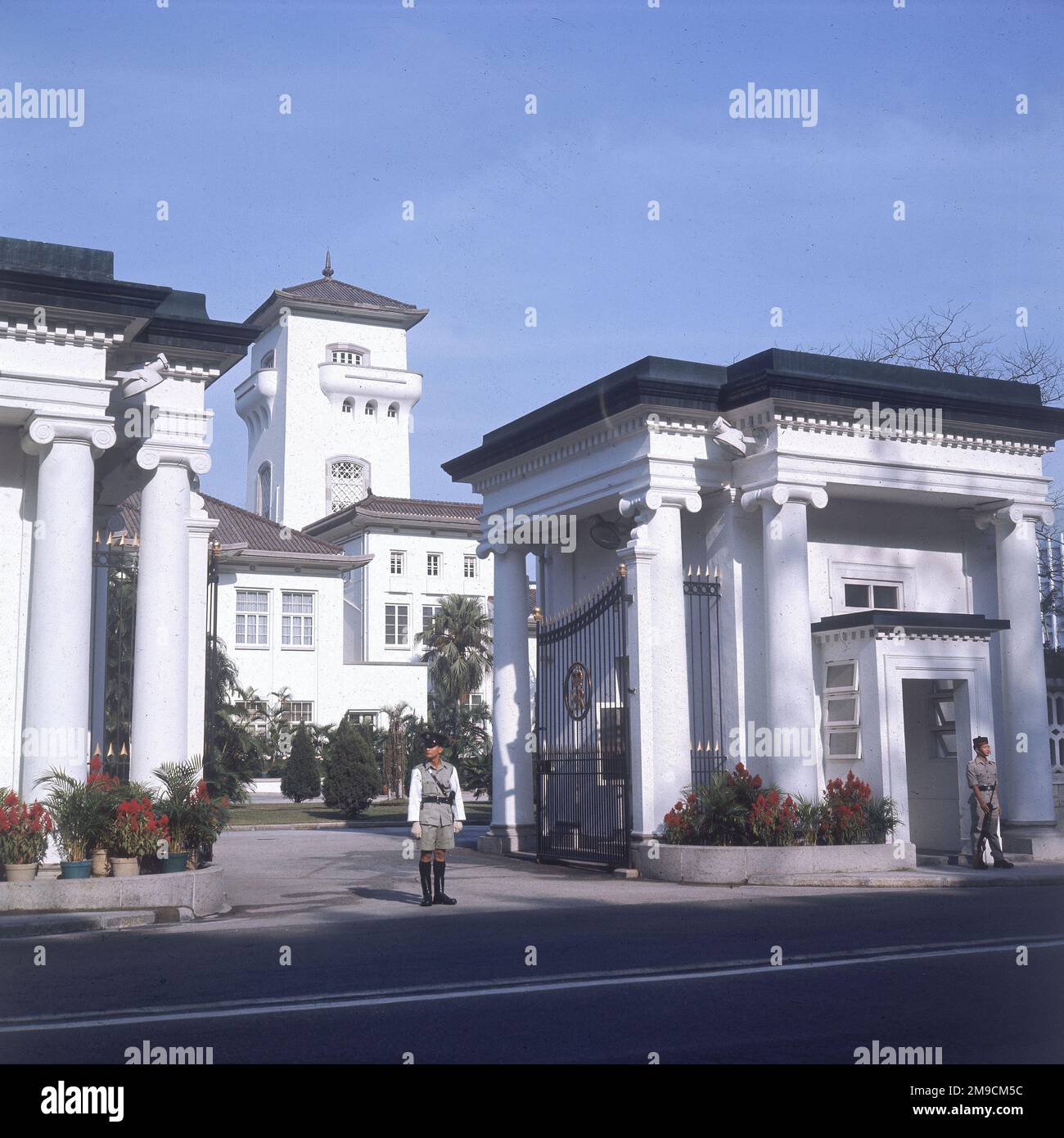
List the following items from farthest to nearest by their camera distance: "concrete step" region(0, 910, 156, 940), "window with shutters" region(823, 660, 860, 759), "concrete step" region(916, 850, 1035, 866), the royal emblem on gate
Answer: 1. the royal emblem on gate
2. "window with shutters" region(823, 660, 860, 759)
3. "concrete step" region(916, 850, 1035, 866)
4. "concrete step" region(0, 910, 156, 940)

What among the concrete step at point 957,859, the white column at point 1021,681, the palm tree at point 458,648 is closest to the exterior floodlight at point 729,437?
the white column at point 1021,681

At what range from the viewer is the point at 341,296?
232 feet

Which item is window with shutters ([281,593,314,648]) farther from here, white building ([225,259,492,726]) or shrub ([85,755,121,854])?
shrub ([85,755,121,854])

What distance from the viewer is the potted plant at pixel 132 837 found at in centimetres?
1229

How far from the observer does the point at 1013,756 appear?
1811cm

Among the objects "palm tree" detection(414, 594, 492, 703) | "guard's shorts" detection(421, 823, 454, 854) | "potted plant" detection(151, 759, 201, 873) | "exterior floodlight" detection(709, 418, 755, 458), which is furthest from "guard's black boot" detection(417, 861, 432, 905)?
"palm tree" detection(414, 594, 492, 703)

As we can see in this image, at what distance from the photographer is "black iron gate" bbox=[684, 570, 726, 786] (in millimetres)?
17062

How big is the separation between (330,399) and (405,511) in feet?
35.2

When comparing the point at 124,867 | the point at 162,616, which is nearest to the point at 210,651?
the point at 162,616

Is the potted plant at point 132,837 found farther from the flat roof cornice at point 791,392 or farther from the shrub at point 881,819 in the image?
the shrub at point 881,819

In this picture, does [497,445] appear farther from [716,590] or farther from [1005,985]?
[1005,985]

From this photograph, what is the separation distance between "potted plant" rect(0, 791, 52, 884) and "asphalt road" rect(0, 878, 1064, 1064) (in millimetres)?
1313

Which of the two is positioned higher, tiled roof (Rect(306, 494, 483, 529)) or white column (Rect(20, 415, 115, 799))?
tiled roof (Rect(306, 494, 483, 529))

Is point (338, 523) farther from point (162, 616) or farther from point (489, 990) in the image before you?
point (489, 990)
